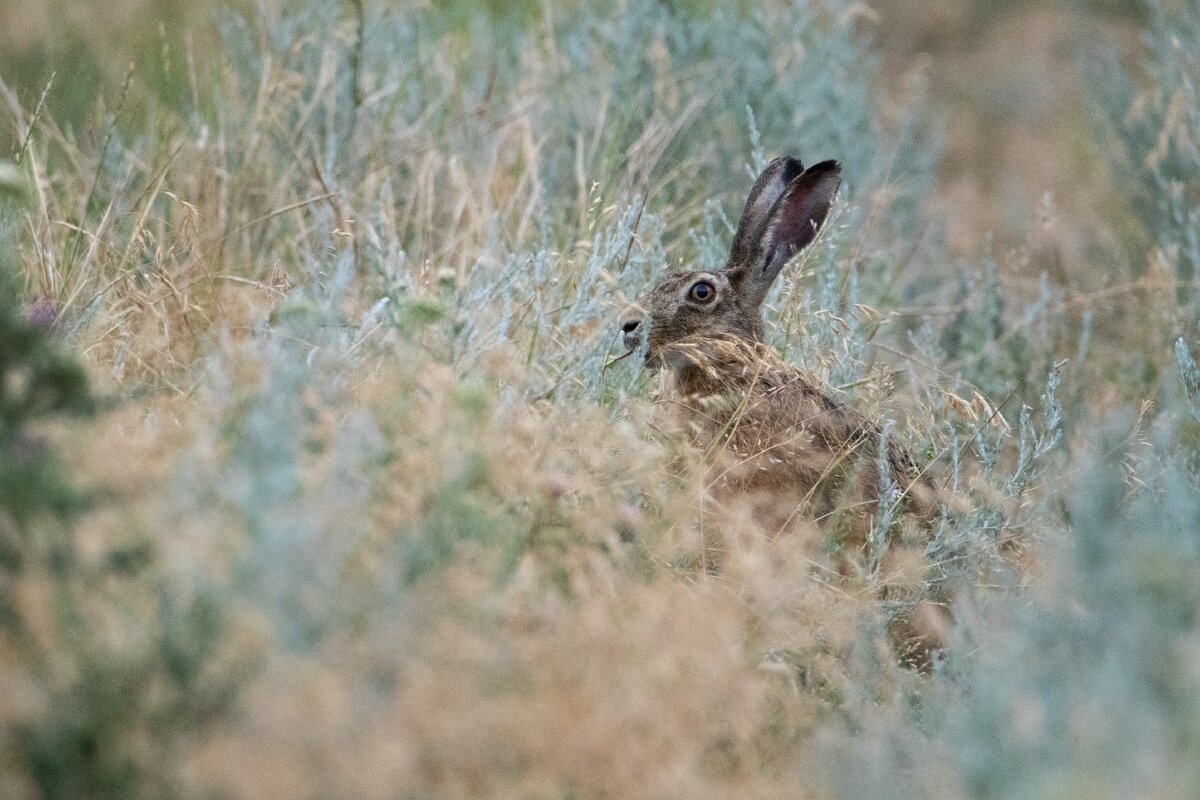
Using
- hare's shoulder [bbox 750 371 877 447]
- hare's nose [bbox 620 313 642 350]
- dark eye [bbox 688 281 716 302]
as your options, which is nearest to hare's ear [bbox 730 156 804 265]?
dark eye [bbox 688 281 716 302]

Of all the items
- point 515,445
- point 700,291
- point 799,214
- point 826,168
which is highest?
point 515,445

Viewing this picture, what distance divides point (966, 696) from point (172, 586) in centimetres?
159

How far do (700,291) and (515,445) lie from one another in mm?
1585

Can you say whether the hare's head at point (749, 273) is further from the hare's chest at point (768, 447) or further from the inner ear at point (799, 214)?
the hare's chest at point (768, 447)

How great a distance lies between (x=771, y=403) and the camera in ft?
13.5

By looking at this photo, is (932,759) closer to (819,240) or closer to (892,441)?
(892,441)

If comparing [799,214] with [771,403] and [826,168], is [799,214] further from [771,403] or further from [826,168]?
[771,403]

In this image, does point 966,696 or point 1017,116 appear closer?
point 966,696

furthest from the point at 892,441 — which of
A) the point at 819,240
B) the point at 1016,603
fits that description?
the point at 1016,603

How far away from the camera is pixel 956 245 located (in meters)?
7.89

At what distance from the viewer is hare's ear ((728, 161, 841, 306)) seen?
4629 mm

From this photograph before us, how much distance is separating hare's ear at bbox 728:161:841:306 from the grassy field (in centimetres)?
12

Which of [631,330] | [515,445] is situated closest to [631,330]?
[631,330]

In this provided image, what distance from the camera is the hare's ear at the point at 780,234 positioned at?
4.63 m
